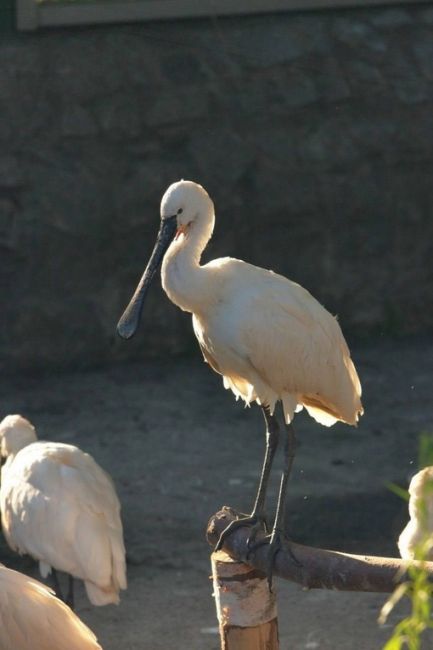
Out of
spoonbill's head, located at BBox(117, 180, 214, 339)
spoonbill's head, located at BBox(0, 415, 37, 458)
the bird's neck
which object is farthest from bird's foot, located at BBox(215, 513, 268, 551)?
spoonbill's head, located at BBox(0, 415, 37, 458)

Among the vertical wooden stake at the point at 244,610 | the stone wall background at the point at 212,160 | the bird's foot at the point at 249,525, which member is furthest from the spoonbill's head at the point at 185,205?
the stone wall background at the point at 212,160

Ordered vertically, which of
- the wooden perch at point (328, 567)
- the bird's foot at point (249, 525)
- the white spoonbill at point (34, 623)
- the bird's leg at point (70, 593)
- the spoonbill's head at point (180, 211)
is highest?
the spoonbill's head at point (180, 211)

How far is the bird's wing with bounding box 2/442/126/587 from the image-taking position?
231 inches

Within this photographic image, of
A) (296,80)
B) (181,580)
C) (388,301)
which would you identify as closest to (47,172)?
(296,80)

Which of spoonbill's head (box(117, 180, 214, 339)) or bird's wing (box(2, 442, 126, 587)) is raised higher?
spoonbill's head (box(117, 180, 214, 339))

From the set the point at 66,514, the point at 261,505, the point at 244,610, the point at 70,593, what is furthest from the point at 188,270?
the point at 70,593

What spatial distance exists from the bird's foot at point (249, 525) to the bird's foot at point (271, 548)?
3 cm

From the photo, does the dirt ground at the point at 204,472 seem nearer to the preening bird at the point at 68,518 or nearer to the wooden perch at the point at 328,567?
the preening bird at the point at 68,518

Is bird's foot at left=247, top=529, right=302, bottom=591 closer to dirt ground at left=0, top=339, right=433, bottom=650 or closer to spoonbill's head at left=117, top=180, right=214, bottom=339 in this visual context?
spoonbill's head at left=117, top=180, right=214, bottom=339

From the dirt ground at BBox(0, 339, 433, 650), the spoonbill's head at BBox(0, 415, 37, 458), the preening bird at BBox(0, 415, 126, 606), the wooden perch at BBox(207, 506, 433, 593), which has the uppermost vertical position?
the wooden perch at BBox(207, 506, 433, 593)

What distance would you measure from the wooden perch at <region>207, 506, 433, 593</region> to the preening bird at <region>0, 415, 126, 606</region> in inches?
46.8

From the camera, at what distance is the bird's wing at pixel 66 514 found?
5871 mm

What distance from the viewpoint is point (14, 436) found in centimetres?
671

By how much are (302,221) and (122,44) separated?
1.45 metres
